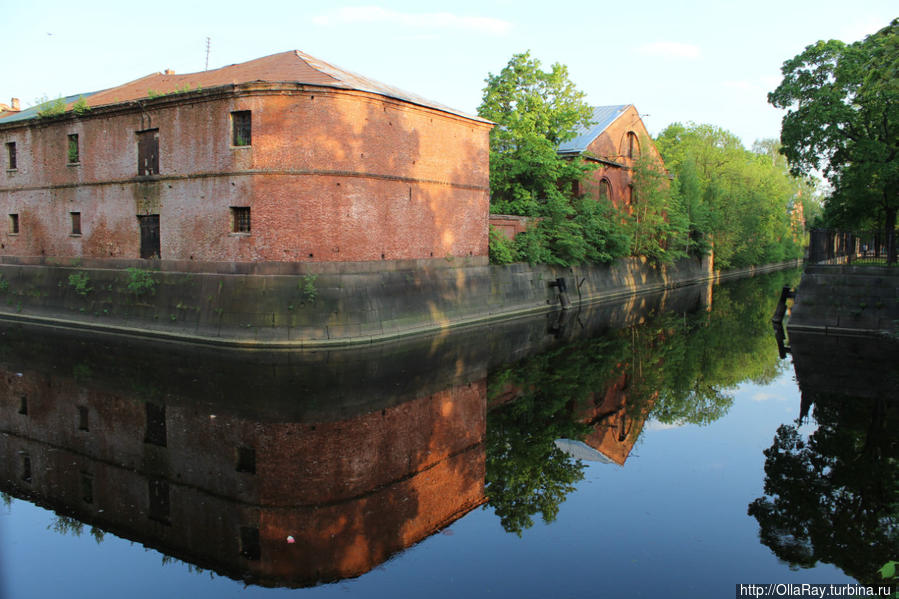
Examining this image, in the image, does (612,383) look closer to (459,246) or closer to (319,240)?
(319,240)

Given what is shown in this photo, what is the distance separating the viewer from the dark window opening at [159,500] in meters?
7.28


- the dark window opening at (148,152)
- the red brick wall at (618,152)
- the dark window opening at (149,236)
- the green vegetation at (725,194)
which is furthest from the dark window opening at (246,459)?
the green vegetation at (725,194)

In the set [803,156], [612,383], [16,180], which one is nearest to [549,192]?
[803,156]

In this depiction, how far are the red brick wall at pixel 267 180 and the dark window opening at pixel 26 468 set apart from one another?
925 cm

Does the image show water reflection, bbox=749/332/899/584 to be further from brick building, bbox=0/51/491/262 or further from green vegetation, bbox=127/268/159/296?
green vegetation, bbox=127/268/159/296

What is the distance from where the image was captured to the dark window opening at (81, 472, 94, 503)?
304 inches

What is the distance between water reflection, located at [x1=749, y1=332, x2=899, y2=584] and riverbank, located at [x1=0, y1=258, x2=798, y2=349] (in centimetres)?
1048

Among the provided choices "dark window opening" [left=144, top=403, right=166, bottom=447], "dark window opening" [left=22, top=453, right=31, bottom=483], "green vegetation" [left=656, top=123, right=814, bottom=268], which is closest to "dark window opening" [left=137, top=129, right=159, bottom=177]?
"dark window opening" [left=144, top=403, right=166, bottom=447]

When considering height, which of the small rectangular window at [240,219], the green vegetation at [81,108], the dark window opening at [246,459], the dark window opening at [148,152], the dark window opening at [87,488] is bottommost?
the dark window opening at [87,488]

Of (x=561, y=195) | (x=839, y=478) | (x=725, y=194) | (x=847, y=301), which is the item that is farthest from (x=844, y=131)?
(x=725, y=194)

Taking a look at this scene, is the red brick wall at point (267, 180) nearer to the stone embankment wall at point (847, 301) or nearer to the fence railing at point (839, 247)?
the stone embankment wall at point (847, 301)

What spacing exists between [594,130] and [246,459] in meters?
31.9

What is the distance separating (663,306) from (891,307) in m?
11.1

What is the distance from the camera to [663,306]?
29391mm
